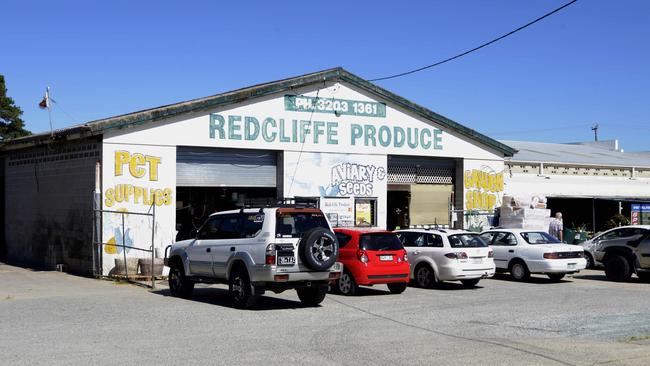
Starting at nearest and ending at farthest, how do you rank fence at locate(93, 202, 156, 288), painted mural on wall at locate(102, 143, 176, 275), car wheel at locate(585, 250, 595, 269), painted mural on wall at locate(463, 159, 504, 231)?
fence at locate(93, 202, 156, 288)
painted mural on wall at locate(102, 143, 176, 275)
car wheel at locate(585, 250, 595, 269)
painted mural on wall at locate(463, 159, 504, 231)

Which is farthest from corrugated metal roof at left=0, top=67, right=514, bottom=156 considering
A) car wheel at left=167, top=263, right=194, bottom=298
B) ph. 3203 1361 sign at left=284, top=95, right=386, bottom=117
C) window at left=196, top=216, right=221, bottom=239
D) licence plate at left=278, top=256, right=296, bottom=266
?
licence plate at left=278, top=256, right=296, bottom=266

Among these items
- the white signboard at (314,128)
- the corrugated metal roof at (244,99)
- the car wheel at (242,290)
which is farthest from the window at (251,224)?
the white signboard at (314,128)

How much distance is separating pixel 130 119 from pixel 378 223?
380 inches

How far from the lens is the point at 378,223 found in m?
26.7

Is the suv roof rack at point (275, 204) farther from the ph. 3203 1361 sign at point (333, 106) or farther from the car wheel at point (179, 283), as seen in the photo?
the ph. 3203 1361 sign at point (333, 106)

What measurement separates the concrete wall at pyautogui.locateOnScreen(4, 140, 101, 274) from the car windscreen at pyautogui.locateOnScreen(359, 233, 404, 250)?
8.64 m

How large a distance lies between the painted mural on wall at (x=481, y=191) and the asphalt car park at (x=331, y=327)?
1023 cm

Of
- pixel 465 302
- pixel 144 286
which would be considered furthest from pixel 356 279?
pixel 144 286

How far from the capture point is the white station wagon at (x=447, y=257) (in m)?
19.0

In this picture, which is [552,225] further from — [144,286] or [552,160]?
[144,286]

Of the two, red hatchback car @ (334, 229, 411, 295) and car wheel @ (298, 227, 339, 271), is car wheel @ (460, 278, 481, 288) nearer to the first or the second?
red hatchback car @ (334, 229, 411, 295)

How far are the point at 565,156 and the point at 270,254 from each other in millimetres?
31754

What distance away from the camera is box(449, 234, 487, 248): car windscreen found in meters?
19.4

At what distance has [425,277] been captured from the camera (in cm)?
1958
